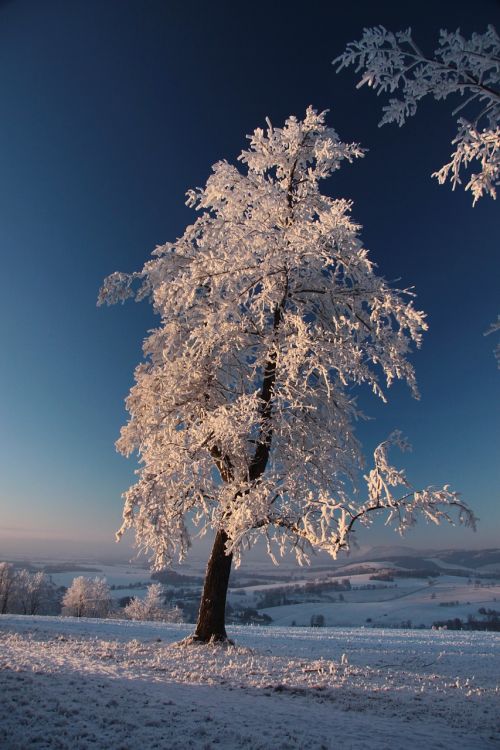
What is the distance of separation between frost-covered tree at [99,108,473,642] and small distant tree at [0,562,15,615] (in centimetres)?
5779

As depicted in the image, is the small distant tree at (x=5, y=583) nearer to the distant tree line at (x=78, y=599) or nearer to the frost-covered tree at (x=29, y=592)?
the distant tree line at (x=78, y=599)

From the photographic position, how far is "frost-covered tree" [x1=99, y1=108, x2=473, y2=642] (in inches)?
371

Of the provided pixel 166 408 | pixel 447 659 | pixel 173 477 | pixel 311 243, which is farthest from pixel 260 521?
pixel 447 659

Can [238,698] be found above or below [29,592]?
above

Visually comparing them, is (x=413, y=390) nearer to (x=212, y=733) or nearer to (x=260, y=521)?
(x=260, y=521)

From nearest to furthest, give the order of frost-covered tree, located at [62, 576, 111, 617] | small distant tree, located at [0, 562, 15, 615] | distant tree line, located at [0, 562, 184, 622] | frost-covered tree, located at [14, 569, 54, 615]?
small distant tree, located at [0, 562, 15, 615]
distant tree line, located at [0, 562, 184, 622]
frost-covered tree, located at [62, 576, 111, 617]
frost-covered tree, located at [14, 569, 54, 615]

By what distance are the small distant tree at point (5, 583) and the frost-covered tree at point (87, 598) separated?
7.27 meters

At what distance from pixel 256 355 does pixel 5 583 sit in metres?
62.1

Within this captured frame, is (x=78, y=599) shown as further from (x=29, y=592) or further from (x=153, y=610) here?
(x=153, y=610)

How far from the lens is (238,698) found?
257 inches

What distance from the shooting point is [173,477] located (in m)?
10.2

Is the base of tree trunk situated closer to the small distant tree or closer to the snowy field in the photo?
the snowy field

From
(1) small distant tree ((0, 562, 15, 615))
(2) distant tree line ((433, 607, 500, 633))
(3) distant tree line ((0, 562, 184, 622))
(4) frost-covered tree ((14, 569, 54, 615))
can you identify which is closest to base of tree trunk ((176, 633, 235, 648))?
(3) distant tree line ((0, 562, 184, 622))

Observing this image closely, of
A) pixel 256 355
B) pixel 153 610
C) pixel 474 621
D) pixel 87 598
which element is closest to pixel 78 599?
pixel 87 598
